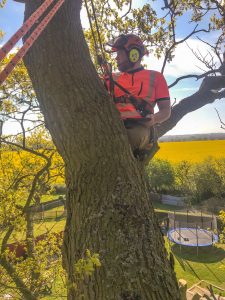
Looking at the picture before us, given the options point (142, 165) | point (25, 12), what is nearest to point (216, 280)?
point (142, 165)

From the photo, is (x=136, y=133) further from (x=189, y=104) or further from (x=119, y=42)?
(x=189, y=104)

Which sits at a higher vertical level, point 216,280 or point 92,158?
point 92,158

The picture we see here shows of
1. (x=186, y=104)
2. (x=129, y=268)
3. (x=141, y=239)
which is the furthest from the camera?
(x=186, y=104)

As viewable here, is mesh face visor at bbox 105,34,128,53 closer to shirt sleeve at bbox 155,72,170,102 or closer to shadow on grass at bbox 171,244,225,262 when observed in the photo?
shirt sleeve at bbox 155,72,170,102

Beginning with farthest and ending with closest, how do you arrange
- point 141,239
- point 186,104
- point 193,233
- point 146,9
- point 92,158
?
point 193,233 → point 146,9 → point 186,104 → point 92,158 → point 141,239

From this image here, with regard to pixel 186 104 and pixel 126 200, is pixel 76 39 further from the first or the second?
pixel 186 104

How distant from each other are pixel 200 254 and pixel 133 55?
19.9m

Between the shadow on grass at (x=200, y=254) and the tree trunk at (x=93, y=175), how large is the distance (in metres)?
18.7

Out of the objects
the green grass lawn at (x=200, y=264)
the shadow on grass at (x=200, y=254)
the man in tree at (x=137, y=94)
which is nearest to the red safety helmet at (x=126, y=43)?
the man in tree at (x=137, y=94)

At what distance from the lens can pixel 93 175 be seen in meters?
2.31

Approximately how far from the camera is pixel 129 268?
203 centimetres

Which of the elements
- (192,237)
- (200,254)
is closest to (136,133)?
(200,254)

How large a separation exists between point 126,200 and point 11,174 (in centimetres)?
1118

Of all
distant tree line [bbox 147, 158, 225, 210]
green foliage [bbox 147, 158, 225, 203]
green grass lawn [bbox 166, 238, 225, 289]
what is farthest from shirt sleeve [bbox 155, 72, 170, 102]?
green foliage [bbox 147, 158, 225, 203]
